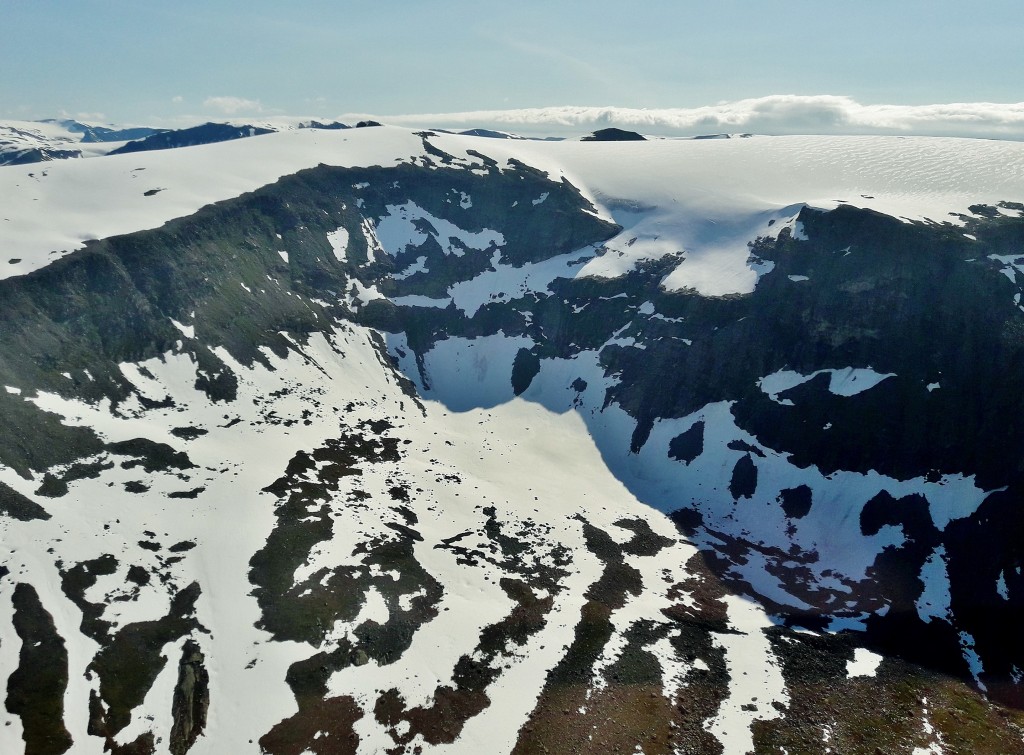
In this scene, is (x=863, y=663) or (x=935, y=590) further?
(x=935, y=590)

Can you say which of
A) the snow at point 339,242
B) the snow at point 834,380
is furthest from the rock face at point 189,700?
the snow at point 339,242

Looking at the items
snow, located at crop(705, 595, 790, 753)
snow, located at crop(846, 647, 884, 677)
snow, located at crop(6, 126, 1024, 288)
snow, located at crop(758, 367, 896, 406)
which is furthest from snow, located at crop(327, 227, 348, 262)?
snow, located at crop(846, 647, 884, 677)

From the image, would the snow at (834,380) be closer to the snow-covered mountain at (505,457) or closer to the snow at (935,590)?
the snow-covered mountain at (505,457)

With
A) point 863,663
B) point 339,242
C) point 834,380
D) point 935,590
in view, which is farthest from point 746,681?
point 339,242

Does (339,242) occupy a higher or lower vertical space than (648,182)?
lower

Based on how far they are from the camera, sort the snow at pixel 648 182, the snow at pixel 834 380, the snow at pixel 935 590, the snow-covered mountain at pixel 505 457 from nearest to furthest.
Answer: the snow-covered mountain at pixel 505 457
the snow at pixel 935 590
the snow at pixel 834 380
the snow at pixel 648 182

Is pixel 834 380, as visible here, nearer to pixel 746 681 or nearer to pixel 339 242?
pixel 746 681

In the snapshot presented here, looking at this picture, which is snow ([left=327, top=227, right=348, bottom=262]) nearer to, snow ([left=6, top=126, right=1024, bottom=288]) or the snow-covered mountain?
the snow-covered mountain

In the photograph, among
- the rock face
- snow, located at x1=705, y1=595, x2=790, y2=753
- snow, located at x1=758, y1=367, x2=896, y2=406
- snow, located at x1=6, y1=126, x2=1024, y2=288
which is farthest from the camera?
snow, located at x1=6, y1=126, x2=1024, y2=288

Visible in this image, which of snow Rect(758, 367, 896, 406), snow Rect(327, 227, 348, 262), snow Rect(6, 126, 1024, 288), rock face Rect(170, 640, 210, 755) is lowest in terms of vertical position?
rock face Rect(170, 640, 210, 755)
